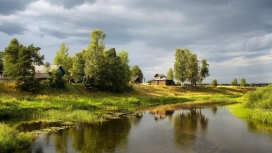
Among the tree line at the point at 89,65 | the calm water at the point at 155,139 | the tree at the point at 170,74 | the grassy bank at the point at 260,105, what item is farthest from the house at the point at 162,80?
the calm water at the point at 155,139

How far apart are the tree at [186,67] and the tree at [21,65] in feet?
205

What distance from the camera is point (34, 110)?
38.6 metres

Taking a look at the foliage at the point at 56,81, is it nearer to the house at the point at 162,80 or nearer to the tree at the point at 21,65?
the tree at the point at 21,65

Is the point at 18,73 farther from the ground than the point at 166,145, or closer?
farther from the ground

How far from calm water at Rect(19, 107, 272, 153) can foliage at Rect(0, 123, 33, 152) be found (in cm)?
85

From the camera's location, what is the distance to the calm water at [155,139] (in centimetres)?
2144

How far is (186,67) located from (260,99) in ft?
208

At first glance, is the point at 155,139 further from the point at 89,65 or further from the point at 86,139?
the point at 89,65

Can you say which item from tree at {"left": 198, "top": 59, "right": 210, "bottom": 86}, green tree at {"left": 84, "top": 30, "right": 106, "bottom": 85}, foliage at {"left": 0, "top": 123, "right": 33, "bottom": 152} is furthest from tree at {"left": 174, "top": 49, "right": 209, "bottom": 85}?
foliage at {"left": 0, "top": 123, "right": 33, "bottom": 152}

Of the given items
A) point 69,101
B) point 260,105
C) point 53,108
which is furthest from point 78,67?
point 260,105

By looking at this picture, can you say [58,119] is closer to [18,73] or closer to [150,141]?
[150,141]

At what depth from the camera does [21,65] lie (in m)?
56.1

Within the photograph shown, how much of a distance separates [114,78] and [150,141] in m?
46.6

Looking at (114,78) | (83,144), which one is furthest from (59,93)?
(83,144)
